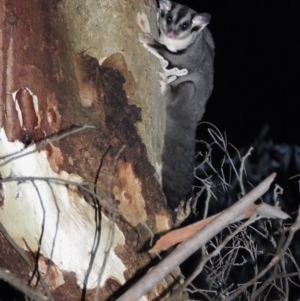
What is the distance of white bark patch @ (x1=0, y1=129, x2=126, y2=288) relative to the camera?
249 centimetres

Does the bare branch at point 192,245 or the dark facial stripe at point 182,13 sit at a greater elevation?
the dark facial stripe at point 182,13

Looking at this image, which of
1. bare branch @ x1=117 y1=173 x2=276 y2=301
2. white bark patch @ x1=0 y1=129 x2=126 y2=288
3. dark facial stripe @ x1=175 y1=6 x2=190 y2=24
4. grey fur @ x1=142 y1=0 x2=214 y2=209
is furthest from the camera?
dark facial stripe @ x1=175 y1=6 x2=190 y2=24

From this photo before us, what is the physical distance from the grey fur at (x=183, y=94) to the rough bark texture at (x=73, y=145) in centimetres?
24

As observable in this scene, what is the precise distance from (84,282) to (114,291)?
13 centimetres

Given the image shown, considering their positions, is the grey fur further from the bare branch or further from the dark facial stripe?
the bare branch

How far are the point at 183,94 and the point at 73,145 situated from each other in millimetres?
1021

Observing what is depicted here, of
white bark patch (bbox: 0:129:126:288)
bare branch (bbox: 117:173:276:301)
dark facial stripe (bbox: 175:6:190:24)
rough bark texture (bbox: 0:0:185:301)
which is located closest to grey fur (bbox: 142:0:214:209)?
dark facial stripe (bbox: 175:6:190:24)

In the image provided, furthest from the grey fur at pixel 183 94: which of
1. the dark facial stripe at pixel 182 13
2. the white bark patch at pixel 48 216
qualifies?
the white bark patch at pixel 48 216

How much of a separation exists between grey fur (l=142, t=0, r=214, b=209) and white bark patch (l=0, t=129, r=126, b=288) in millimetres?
558

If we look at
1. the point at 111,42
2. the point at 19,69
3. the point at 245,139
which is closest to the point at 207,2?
the point at 245,139

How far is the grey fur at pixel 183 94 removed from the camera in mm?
3117

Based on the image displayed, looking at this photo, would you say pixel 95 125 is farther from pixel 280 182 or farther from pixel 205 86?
pixel 280 182

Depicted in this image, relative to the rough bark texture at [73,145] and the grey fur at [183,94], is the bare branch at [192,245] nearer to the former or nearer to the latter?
the rough bark texture at [73,145]

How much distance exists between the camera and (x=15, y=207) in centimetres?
252
